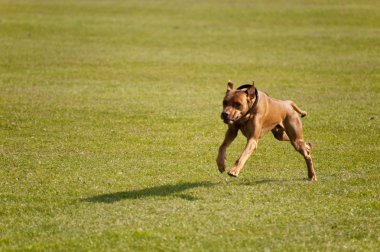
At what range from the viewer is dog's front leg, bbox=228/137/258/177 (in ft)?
39.2

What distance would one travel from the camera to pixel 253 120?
41.7 ft

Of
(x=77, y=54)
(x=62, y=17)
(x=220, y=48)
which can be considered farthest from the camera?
(x=62, y=17)

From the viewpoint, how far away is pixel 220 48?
113 feet

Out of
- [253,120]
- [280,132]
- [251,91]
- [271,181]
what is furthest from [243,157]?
[280,132]

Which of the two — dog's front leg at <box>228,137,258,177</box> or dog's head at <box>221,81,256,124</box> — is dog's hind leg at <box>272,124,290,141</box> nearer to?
dog's front leg at <box>228,137,258,177</box>

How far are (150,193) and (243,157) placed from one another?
4.84 feet

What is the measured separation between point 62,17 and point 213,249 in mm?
34348

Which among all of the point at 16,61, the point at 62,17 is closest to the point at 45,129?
the point at 16,61

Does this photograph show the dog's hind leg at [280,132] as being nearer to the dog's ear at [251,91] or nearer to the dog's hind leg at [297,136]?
the dog's hind leg at [297,136]

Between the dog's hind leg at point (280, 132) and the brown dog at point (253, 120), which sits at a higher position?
the brown dog at point (253, 120)

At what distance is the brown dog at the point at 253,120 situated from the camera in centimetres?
1226

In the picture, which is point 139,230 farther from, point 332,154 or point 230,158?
point 332,154

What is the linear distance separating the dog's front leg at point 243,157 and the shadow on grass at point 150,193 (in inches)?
29.9

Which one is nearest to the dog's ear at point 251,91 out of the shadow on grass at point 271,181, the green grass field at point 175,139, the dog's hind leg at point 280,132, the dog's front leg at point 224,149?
the dog's front leg at point 224,149
